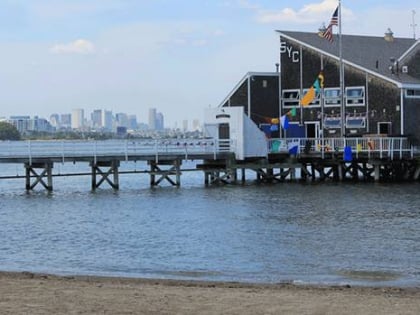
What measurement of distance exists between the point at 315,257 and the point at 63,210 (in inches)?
687

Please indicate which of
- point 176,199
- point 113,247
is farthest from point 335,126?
point 113,247

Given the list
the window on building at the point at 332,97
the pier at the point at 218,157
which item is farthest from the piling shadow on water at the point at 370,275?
the window on building at the point at 332,97

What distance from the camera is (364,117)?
53.4 metres

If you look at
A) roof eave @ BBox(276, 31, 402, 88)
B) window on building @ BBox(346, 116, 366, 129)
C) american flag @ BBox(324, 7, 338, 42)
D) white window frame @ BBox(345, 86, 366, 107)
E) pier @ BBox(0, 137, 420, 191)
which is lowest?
pier @ BBox(0, 137, 420, 191)

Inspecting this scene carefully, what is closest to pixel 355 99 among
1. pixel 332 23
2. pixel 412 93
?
A: pixel 412 93

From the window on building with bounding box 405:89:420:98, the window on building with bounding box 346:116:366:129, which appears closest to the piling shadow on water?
the window on building with bounding box 405:89:420:98

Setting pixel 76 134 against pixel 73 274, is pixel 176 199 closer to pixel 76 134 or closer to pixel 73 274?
pixel 73 274

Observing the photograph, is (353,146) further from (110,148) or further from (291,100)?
(110,148)

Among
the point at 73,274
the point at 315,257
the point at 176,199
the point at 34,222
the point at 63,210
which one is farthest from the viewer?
the point at 176,199

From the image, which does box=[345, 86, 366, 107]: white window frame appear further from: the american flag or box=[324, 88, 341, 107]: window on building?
the american flag

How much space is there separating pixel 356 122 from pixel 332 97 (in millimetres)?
2660

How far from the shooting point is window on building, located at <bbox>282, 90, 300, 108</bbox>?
189 ft

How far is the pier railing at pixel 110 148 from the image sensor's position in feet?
149

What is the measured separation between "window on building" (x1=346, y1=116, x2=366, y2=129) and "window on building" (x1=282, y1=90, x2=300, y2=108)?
15.1 ft
